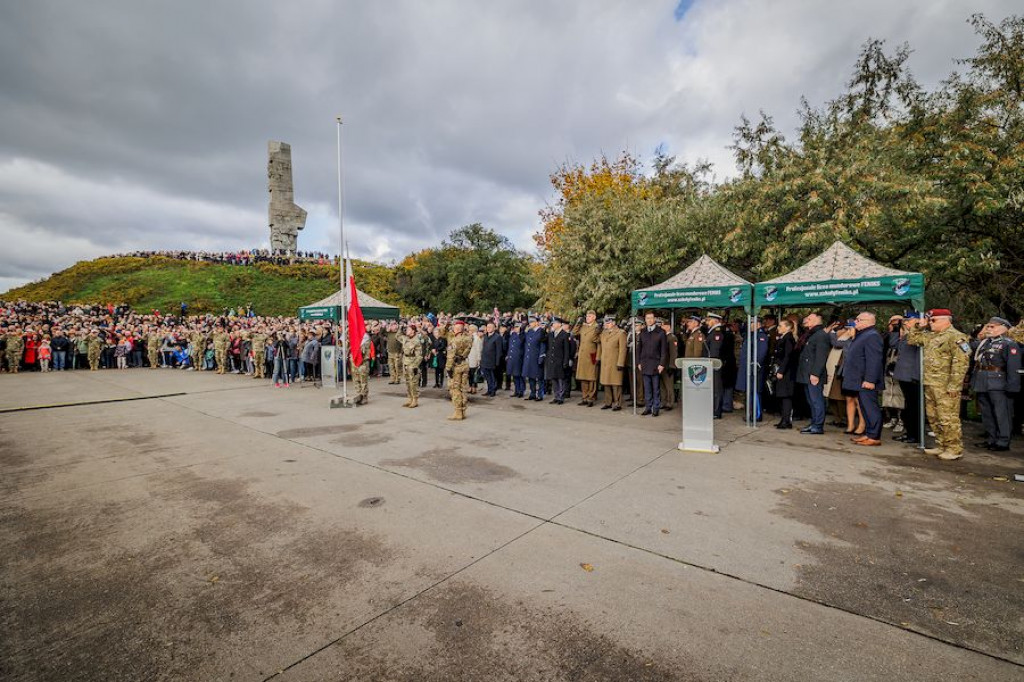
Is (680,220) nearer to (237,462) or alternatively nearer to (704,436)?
Result: (704,436)

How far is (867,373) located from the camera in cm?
747

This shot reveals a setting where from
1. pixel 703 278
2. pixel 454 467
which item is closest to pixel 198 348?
pixel 454 467

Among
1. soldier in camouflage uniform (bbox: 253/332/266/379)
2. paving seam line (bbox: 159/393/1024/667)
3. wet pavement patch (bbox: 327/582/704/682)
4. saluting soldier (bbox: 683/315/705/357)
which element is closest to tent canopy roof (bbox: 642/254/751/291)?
saluting soldier (bbox: 683/315/705/357)

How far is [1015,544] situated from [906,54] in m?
18.4

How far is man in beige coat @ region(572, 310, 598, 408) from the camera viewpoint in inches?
455

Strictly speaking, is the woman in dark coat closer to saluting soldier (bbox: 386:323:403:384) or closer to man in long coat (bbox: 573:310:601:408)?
man in long coat (bbox: 573:310:601:408)

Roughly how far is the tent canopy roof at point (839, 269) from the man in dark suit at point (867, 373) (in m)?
0.97

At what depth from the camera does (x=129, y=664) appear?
2.69 metres

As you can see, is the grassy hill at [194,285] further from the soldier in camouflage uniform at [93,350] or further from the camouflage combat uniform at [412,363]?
the camouflage combat uniform at [412,363]

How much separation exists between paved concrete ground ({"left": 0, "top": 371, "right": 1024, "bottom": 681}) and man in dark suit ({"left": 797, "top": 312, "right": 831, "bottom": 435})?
1.01 m

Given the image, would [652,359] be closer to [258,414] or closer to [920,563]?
[920,563]

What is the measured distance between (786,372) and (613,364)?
3.50 meters

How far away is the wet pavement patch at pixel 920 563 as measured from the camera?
300 cm

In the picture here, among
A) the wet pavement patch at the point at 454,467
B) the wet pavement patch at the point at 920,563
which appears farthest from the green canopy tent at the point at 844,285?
the wet pavement patch at the point at 454,467
